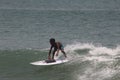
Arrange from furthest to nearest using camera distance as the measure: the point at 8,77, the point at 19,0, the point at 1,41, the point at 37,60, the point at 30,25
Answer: the point at 19,0
the point at 30,25
the point at 1,41
the point at 37,60
the point at 8,77

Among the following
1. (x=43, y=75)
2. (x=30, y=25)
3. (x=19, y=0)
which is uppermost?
(x=19, y=0)

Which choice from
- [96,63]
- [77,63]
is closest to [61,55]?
[77,63]

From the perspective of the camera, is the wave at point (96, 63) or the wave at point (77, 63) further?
the wave at point (77, 63)

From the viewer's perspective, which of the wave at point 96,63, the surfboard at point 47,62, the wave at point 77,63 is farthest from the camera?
the surfboard at point 47,62

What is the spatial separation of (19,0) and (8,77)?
110801mm

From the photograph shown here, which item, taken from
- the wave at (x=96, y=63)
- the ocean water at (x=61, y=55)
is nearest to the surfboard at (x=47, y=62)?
the ocean water at (x=61, y=55)

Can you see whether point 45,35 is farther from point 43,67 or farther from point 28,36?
point 43,67

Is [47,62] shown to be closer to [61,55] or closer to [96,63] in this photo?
[96,63]

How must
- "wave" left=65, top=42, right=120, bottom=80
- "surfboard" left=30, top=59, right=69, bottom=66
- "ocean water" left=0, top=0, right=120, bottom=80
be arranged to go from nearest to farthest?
"wave" left=65, top=42, right=120, bottom=80, "ocean water" left=0, top=0, right=120, bottom=80, "surfboard" left=30, top=59, right=69, bottom=66

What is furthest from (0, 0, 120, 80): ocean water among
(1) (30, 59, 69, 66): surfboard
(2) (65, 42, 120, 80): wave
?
(1) (30, 59, 69, 66): surfboard

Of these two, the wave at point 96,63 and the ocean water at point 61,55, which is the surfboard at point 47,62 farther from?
the wave at point 96,63

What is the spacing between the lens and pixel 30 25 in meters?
55.5

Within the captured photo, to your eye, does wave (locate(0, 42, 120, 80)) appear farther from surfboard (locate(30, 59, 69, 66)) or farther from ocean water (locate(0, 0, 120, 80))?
surfboard (locate(30, 59, 69, 66))

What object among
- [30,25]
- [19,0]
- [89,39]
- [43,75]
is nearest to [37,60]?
[43,75]
